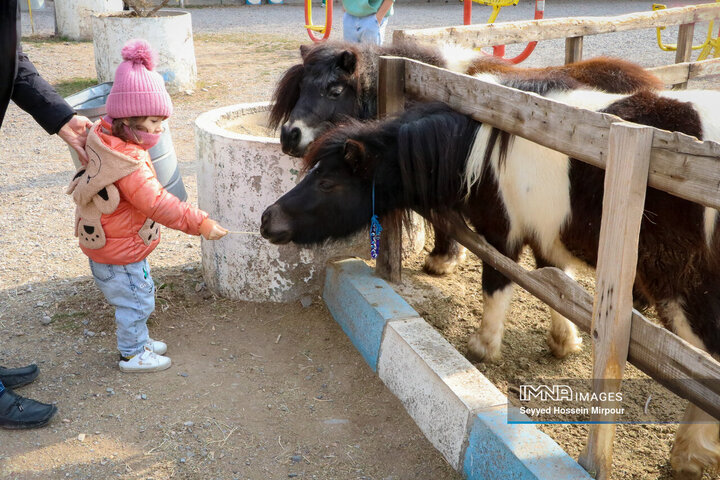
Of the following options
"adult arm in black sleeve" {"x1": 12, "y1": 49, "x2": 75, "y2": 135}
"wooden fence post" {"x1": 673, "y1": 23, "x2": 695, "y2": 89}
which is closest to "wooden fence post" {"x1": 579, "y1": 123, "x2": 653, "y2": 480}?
"adult arm in black sleeve" {"x1": 12, "y1": 49, "x2": 75, "y2": 135}

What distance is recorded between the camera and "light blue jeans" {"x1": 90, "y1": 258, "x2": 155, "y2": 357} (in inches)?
128

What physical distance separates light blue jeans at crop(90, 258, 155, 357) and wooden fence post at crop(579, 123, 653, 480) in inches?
86.6

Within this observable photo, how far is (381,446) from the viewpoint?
287cm

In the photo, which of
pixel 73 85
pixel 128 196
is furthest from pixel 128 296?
pixel 73 85

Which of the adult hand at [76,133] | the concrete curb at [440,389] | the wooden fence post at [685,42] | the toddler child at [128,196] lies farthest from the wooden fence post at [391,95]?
the wooden fence post at [685,42]

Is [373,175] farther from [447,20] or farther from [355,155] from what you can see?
[447,20]

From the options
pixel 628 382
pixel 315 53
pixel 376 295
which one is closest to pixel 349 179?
pixel 376 295

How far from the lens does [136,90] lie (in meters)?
2.97

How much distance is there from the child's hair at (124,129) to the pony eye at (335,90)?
1.28 m

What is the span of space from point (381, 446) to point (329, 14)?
24.8ft

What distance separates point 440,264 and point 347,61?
1468mm

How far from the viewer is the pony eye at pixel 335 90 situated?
156 inches

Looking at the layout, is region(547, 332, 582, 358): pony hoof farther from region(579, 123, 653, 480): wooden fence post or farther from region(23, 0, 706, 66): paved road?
region(23, 0, 706, 66): paved road

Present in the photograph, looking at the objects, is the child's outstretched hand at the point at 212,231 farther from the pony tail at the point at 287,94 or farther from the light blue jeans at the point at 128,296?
the pony tail at the point at 287,94
